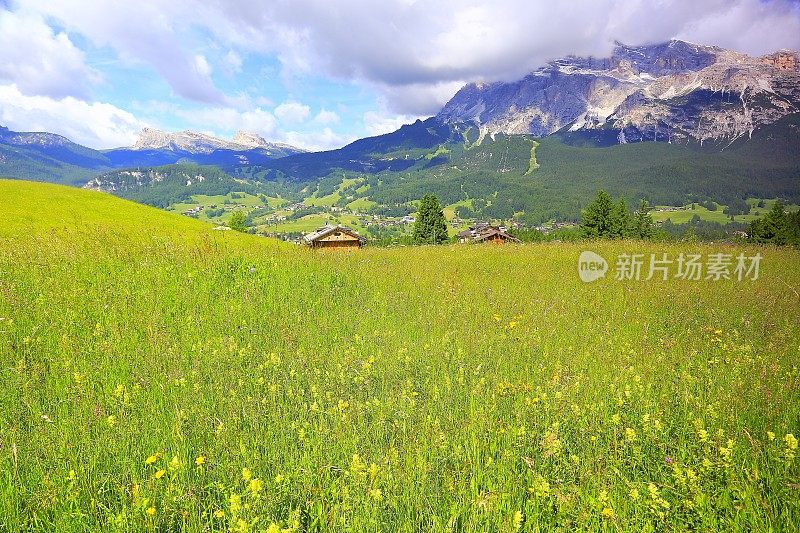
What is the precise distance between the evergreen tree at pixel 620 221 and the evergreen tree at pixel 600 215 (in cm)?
52

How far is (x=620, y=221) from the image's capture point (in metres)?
62.2

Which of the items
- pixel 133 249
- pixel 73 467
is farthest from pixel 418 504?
pixel 133 249

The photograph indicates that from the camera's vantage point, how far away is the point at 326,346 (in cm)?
597

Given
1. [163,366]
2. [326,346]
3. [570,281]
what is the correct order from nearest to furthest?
1. [163,366]
2. [326,346]
3. [570,281]

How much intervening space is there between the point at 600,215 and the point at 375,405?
65267 mm

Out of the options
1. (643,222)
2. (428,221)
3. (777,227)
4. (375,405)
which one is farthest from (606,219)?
(375,405)

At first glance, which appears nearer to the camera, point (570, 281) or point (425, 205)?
point (570, 281)

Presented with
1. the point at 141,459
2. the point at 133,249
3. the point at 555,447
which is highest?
the point at 133,249

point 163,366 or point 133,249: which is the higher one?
point 133,249

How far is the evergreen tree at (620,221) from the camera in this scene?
197 feet

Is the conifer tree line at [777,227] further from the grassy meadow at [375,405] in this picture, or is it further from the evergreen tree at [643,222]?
the grassy meadow at [375,405]

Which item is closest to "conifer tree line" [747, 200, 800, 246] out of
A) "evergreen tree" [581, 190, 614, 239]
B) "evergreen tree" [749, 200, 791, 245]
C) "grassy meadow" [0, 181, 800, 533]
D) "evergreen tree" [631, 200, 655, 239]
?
"evergreen tree" [749, 200, 791, 245]

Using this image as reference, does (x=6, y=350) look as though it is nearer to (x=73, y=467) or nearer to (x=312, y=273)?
(x=73, y=467)

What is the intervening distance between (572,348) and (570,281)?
5112mm
